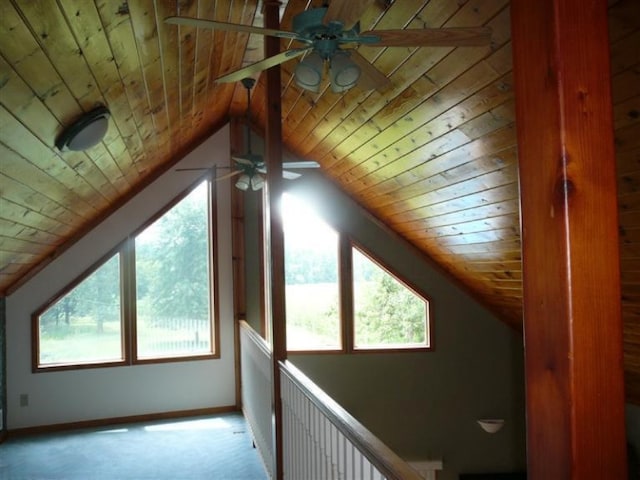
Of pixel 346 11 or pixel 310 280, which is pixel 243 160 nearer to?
pixel 310 280

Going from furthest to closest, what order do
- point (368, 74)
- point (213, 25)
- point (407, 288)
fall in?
point (407, 288), point (368, 74), point (213, 25)

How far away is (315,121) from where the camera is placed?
471cm

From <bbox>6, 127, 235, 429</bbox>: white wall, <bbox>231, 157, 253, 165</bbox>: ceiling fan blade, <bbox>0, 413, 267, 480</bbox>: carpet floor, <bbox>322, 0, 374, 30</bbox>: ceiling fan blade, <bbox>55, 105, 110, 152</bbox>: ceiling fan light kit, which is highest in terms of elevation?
<bbox>322, 0, 374, 30</bbox>: ceiling fan blade

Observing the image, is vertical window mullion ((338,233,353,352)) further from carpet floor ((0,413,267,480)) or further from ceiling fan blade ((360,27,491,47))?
ceiling fan blade ((360,27,491,47))

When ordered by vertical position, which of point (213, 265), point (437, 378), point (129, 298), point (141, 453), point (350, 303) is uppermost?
point (213, 265)

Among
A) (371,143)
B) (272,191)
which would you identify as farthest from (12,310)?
(371,143)

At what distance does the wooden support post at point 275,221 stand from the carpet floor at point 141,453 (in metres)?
1.23

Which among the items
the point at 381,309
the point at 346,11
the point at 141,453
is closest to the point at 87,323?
the point at 141,453

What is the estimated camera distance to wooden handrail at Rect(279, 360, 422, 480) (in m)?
1.34

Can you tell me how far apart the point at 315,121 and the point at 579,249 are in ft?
13.3

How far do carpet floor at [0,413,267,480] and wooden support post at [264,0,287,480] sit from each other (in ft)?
4.03

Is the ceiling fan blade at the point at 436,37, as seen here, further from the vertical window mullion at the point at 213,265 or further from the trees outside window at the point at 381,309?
the vertical window mullion at the point at 213,265

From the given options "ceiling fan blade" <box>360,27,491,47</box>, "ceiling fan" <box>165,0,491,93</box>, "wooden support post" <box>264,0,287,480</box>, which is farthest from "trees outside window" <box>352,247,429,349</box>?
"ceiling fan blade" <box>360,27,491,47</box>

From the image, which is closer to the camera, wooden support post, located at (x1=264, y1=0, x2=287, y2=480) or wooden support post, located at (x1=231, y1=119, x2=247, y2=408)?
wooden support post, located at (x1=264, y1=0, x2=287, y2=480)
